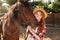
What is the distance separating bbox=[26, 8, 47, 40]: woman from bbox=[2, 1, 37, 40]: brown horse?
7 cm

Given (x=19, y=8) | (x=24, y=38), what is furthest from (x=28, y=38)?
(x=19, y=8)

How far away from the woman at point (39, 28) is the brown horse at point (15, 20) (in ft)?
0.24

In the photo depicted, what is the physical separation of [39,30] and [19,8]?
249 millimetres

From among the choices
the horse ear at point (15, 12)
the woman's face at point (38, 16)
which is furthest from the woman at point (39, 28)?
the horse ear at point (15, 12)

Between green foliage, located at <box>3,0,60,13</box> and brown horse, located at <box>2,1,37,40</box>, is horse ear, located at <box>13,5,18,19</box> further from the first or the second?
green foliage, located at <box>3,0,60,13</box>

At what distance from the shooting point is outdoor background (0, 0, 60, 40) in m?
1.15

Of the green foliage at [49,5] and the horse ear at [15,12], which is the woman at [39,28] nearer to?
the green foliage at [49,5]

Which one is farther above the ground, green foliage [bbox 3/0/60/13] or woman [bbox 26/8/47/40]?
green foliage [bbox 3/0/60/13]

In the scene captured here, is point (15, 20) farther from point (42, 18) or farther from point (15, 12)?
point (42, 18)

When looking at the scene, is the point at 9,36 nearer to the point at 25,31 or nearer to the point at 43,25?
the point at 25,31

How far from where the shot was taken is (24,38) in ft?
3.70

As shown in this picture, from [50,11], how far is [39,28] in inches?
6.6

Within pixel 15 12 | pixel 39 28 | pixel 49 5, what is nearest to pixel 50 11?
pixel 49 5

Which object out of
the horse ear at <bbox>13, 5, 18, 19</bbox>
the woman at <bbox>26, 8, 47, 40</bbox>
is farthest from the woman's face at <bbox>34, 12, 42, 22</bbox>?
the horse ear at <bbox>13, 5, 18, 19</bbox>
